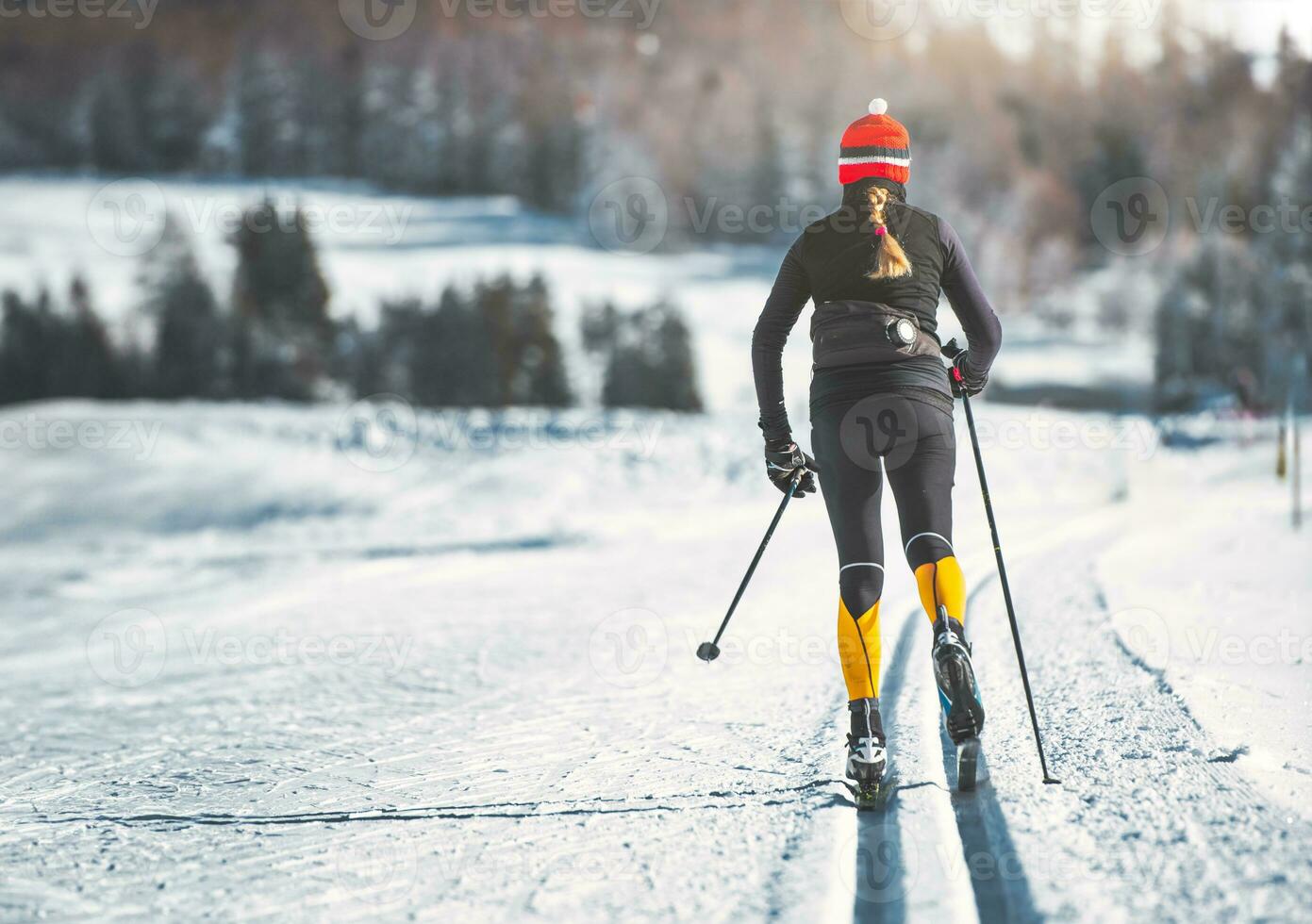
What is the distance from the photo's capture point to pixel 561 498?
1378cm

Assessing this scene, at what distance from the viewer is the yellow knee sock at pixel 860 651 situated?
3.03 meters

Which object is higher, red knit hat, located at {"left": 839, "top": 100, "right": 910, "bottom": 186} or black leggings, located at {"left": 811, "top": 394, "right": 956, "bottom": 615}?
red knit hat, located at {"left": 839, "top": 100, "right": 910, "bottom": 186}

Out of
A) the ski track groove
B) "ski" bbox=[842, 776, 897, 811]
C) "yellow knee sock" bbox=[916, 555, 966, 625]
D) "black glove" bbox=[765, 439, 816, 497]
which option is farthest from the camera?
"black glove" bbox=[765, 439, 816, 497]

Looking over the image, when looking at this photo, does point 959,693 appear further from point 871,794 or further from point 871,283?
point 871,283

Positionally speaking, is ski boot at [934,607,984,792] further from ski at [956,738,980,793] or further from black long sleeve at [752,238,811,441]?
black long sleeve at [752,238,811,441]

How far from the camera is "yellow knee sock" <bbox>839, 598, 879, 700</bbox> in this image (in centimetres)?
303

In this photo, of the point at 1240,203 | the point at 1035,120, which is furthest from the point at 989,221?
the point at 1035,120

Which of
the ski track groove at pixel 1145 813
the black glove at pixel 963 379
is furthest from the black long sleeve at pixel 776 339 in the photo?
the ski track groove at pixel 1145 813

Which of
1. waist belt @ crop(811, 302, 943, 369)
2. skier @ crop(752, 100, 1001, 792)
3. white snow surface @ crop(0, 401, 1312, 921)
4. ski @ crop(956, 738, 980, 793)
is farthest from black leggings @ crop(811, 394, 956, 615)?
white snow surface @ crop(0, 401, 1312, 921)

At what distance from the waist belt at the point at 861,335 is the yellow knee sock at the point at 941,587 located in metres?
0.63

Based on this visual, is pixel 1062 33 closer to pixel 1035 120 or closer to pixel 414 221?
pixel 1035 120

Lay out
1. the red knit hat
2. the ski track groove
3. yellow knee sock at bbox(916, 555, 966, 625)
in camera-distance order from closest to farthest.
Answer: the ski track groove
yellow knee sock at bbox(916, 555, 966, 625)
the red knit hat

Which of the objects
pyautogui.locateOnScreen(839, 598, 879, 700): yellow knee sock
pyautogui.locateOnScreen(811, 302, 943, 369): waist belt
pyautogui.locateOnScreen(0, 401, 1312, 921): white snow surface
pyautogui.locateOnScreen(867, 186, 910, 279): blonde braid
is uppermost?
pyautogui.locateOnScreen(867, 186, 910, 279): blonde braid

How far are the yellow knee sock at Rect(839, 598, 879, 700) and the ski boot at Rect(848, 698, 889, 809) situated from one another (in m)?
0.04
